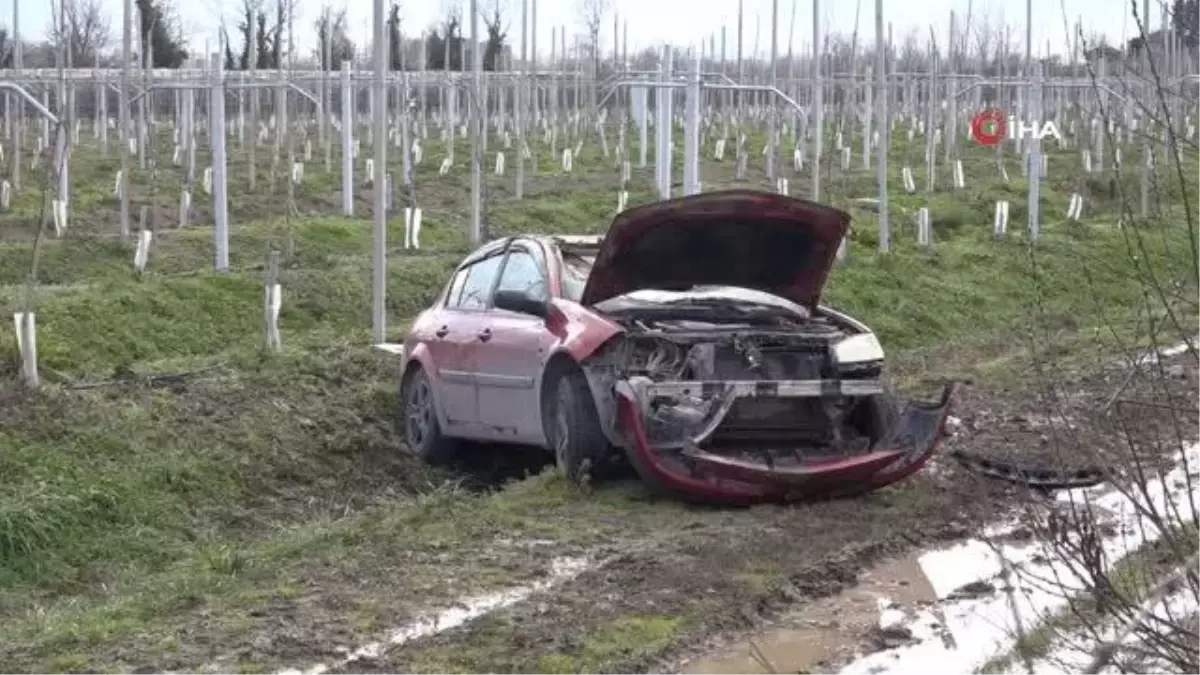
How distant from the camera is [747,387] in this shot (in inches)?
358

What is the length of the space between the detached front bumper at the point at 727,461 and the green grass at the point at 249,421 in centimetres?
26

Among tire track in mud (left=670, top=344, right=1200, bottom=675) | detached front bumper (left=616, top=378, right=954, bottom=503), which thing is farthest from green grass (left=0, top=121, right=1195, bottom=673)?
tire track in mud (left=670, top=344, right=1200, bottom=675)

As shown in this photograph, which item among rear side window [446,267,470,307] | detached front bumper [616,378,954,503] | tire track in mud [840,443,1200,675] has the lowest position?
tire track in mud [840,443,1200,675]

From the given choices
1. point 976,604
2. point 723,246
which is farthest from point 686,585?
point 723,246

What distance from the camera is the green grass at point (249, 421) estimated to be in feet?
26.5

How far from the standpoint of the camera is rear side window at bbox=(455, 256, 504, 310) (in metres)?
10.9

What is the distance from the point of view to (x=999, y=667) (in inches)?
258

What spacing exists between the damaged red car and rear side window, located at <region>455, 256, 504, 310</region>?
423mm

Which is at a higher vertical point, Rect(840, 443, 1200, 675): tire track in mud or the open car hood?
the open car hood

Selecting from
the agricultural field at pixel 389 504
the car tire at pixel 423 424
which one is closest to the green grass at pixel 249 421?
the agricultural field at pixel 389 504

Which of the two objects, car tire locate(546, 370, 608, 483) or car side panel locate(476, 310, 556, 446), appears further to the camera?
car side panel locate(476, 310, 556, 446)

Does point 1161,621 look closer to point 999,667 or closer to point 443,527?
point 999,667

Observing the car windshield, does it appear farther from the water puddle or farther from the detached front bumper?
the water puddle

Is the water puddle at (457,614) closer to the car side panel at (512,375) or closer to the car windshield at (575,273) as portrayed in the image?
the car side panel at (512,375)
